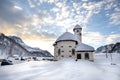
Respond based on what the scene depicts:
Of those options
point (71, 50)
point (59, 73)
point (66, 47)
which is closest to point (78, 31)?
point (71, 50)

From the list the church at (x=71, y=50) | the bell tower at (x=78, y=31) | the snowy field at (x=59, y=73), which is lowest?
the snowy field at (x=59, y=73)

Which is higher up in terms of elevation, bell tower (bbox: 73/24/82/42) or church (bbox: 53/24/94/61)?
bell tower (bbox: 73/24/82/42)

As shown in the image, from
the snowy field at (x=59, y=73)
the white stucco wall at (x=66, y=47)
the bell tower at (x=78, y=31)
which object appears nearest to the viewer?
the snowy field at (x=59, y=73)

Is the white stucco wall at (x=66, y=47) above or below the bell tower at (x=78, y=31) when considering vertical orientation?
below

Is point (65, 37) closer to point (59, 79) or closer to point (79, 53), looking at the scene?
point (79, 53)

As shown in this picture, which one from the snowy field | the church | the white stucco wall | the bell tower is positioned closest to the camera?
the snowy field

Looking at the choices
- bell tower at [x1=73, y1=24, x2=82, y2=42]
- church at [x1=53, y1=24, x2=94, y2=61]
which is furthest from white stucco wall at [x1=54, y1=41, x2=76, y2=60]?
bell tower at [x1=73, y1=24, x2=82, y2=42]

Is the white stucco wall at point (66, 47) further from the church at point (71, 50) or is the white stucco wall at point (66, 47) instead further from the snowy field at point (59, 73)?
the snowy field at point (59, 73)

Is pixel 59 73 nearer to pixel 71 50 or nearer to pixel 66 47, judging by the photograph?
pixel 66 47

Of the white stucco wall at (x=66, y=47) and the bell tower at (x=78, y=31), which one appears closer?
the white stucco wall at (x=66, y=47)

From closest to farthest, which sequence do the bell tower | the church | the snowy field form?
1. the snowy field
2. the church
3. the bell tower

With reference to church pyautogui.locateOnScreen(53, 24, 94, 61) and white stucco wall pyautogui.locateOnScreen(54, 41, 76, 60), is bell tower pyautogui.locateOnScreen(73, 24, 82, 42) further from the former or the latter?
white stucco wall pyautogui.locateOnScreen(54, 41, 76, 60)

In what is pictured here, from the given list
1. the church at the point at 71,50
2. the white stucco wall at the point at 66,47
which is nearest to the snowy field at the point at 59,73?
the white stucco wall at the point at 66,47

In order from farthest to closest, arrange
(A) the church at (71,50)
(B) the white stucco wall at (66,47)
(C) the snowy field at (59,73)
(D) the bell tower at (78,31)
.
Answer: (D) the bell tower at (78,31)
(A) the church at (71,50)
(B) the white stucco wall at (66,47)
(C) the snowy field at (59,73)
